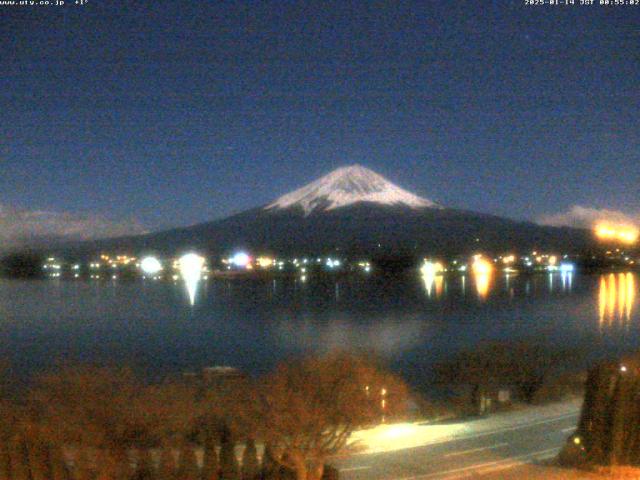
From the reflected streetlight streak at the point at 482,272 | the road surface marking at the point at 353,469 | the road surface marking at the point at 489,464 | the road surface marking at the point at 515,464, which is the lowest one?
the road surface marking at the point at 353,469

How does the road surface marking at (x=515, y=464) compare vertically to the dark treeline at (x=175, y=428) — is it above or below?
below

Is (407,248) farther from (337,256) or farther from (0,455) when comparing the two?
(0,455)

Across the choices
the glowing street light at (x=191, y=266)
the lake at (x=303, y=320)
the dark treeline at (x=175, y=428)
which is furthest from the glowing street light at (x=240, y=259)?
the dark treeline at (x=175, y=428)

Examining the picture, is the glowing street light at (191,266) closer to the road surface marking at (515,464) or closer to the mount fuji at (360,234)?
the mount fuji at (360,234)

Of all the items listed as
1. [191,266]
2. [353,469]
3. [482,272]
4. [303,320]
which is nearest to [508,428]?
[353,469]

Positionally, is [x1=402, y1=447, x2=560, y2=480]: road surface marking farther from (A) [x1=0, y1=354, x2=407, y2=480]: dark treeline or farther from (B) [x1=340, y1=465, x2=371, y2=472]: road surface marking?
(A) [x1=0, y1=354, x2=407, y2=480]: dark treeline

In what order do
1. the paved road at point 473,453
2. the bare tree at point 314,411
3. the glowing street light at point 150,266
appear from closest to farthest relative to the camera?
the bare tree at point 314,411
the paved road at point 473,453
the glowing street light at point 150,266

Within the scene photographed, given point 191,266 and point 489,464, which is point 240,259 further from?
point 489,464
